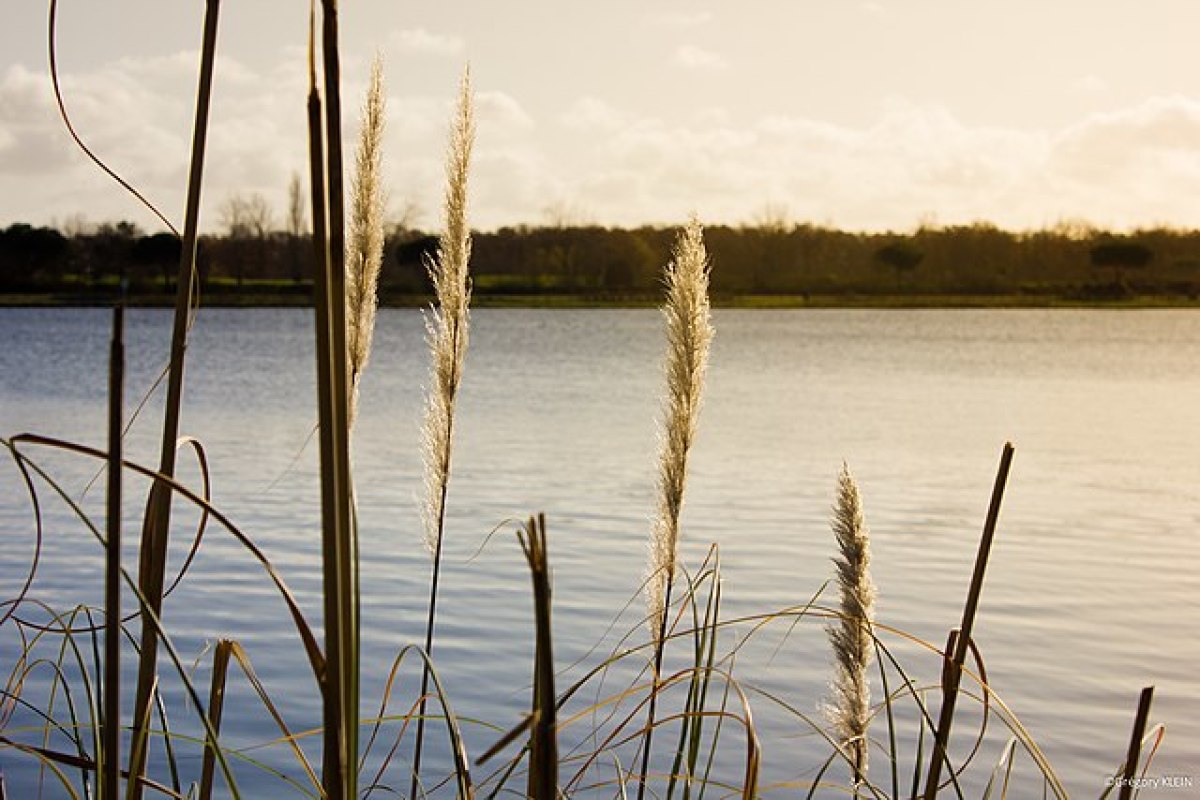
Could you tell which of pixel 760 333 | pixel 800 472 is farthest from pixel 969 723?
pixel 760 333

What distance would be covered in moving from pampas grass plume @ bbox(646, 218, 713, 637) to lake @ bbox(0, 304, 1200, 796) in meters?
0.20

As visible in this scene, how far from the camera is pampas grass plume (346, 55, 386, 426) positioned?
9.37ft

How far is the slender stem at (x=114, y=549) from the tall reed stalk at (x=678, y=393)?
5.40ft

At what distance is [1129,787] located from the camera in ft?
5.90

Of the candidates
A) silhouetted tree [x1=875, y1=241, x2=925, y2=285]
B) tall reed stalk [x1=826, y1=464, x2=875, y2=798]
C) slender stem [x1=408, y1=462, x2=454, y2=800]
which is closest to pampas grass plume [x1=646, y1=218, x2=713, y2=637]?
slender stem [x1=408, y1=462, x2=454, y2=800]

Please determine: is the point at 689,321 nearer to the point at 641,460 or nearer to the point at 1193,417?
the point at 641,460

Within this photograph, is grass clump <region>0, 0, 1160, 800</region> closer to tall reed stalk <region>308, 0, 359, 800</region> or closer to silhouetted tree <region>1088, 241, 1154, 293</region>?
tall reed stalk <region>308, 0, 359, 800</region>

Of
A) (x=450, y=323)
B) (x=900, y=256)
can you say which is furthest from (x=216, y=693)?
(x=900, y=256)

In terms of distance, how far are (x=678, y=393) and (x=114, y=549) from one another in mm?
1817

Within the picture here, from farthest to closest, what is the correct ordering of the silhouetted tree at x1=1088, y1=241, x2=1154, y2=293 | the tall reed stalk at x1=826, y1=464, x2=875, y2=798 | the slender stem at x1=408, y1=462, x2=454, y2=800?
the silhouetted tree at x1=1088, y1=241, x2=1154, y2=293 → the slender stem at x1=408, y1=462, x2=454, y2=800 → the tall reed stalk at x1=826, y1=464, x2=875, y2=798

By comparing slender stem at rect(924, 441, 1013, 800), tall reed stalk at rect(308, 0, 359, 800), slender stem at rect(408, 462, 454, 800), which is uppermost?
tall reed stalk at rect(308, 0, 359, 800)

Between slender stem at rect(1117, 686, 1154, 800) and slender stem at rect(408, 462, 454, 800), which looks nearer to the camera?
slender stem at rect(1117, 686, 1154, 800)

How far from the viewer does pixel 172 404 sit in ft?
4.82

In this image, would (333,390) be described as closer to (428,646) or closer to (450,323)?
(428,646)
